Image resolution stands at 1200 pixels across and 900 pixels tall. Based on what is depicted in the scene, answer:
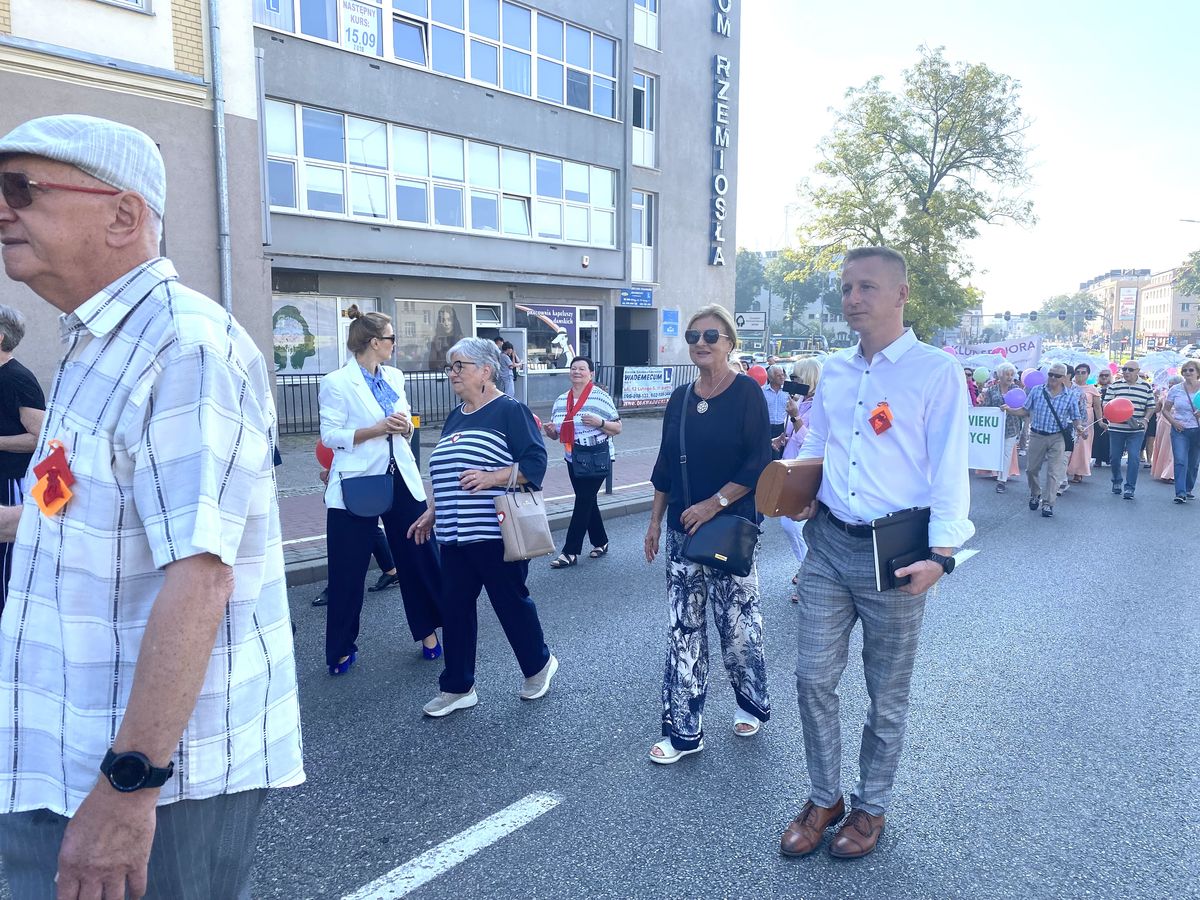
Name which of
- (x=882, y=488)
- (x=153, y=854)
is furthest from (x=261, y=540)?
(x=882, y=488)

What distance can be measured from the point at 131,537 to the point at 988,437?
1268 centimetres

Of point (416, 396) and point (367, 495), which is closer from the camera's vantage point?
point (367, 495)

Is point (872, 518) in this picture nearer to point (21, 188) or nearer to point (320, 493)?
point (21, 188)

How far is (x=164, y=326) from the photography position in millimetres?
1391

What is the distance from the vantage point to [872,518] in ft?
9.52

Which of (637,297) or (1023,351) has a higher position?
(637,297)

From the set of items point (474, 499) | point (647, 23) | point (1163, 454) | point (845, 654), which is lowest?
point (1163, 454)

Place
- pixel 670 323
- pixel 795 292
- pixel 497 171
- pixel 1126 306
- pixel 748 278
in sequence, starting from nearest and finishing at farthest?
pixel 497 171, pixel 670 323, pixel 795 292, pixel 748 278, pixel 1126 306

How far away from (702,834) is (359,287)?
17.4 meters

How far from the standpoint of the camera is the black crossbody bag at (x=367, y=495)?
183 inches

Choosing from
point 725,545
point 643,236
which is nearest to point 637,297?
point 643,236

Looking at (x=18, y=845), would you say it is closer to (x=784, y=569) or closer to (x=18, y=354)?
(x=784, y=569)

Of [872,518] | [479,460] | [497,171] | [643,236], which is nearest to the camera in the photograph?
[872,518]

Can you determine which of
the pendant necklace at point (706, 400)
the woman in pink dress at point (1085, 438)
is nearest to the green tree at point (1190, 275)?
the woman in pink dress at point (1085, 438)
